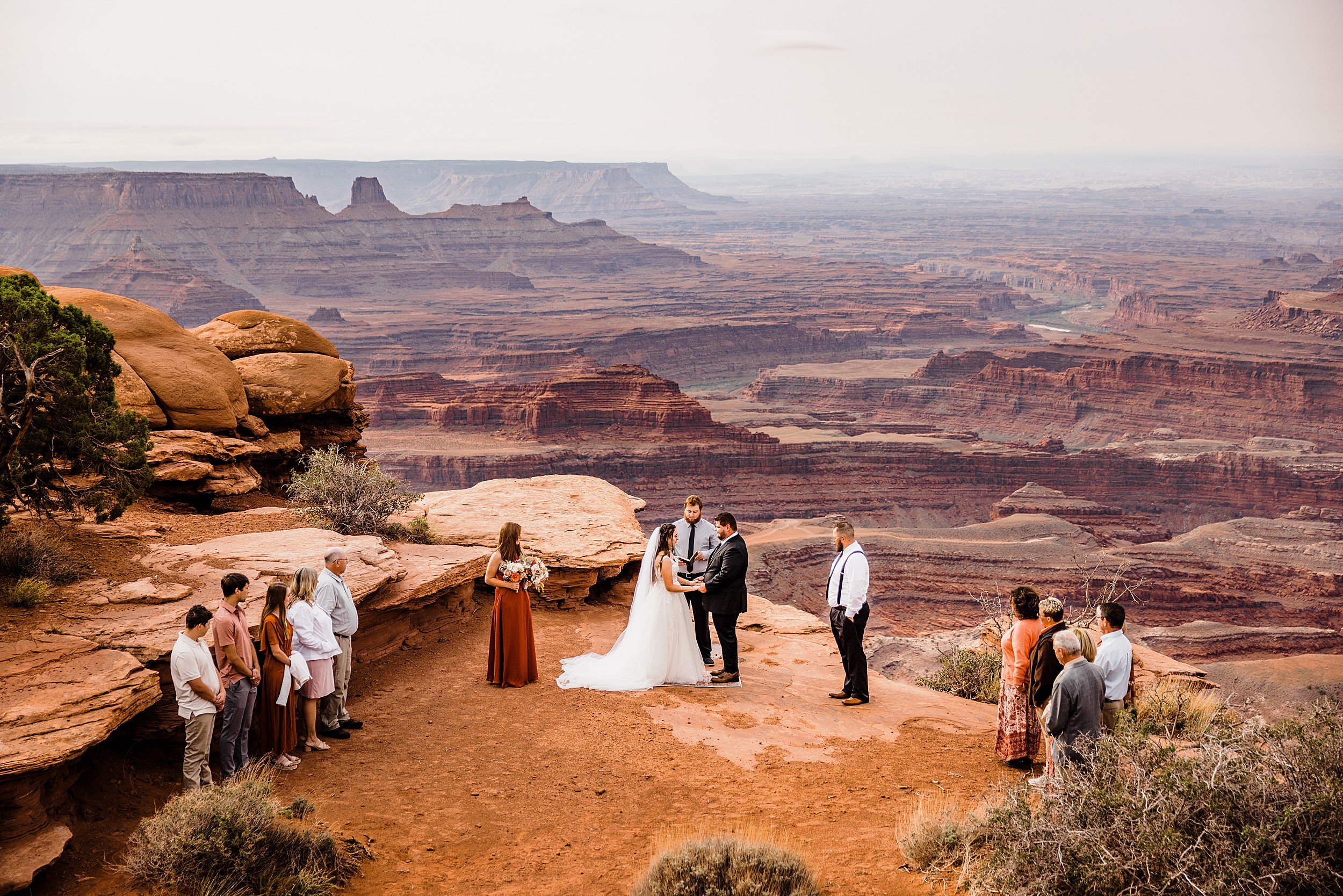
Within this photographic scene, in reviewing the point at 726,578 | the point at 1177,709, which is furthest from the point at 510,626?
the point at 1177,709

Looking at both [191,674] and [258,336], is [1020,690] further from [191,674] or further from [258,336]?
[258,336]

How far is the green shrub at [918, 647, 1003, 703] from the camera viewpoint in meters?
11.3

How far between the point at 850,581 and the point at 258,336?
36.7 ft

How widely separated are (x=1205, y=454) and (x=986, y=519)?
57.8ft

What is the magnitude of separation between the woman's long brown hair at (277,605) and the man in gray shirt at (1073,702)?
5888mm

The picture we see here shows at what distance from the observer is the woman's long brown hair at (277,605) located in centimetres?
739

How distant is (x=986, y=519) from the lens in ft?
182

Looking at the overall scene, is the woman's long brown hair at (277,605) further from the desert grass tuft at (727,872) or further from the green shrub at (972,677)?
the green shrub at (972,677)

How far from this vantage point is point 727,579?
934 centimetres

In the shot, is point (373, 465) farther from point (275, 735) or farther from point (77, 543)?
point (275, 735)

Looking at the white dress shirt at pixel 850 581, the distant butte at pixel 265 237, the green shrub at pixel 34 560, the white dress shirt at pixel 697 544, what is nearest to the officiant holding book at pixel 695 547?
the white dress shirt at pixel 697 544

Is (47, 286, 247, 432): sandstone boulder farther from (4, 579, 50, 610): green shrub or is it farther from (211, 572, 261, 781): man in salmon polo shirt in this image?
(211, 572, 261, 781): man in salmon polo shirt

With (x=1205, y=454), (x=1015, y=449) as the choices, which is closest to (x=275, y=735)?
(x=1015, y=449)

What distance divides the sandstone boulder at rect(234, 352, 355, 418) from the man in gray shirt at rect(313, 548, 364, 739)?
23.8ft
